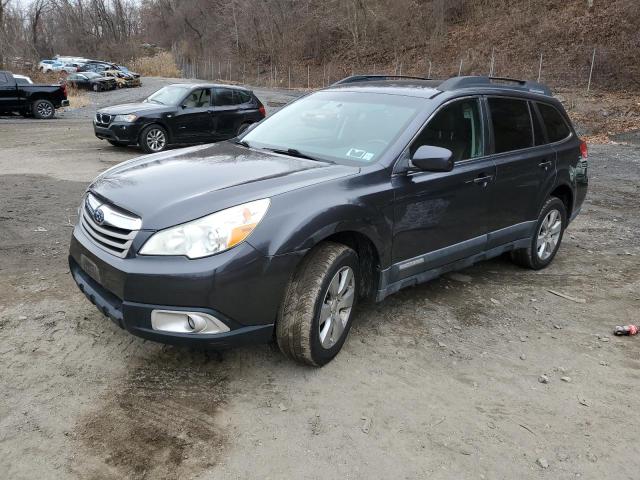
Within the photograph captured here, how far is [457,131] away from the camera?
4.30 meters

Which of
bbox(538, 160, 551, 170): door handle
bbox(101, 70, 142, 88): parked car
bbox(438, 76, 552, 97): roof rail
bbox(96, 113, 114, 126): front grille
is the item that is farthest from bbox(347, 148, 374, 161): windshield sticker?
bbox(101, 70, 142, 88): parked car

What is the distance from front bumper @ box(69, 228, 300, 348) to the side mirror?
1.16 metres

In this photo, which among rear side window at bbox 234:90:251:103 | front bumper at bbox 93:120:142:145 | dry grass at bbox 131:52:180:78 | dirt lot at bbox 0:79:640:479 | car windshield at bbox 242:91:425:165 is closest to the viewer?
dirt lot at bbox 0:79:640:479

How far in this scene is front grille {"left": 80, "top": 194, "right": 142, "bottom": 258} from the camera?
121 inches

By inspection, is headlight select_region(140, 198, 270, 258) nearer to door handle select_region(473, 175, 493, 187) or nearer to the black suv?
the black suv

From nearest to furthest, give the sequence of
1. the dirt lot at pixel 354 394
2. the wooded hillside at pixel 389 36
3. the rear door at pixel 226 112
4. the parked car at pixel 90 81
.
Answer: the dirt lot at pixel 354 394
the rear door at pixel 226 112
the wooded hillside at pixel 389 36
the parked car at pixel 90 81

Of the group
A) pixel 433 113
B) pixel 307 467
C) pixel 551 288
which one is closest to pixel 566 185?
pixel 551 288

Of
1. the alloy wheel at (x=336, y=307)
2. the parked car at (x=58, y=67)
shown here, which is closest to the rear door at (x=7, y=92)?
the alloy wheel at (x=336, y=307)

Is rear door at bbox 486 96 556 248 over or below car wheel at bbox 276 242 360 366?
over

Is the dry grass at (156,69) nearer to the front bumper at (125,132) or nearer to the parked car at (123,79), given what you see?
the parked car at (123,79)

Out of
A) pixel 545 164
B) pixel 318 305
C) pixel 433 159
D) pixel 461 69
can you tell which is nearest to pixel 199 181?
pixel 318 305

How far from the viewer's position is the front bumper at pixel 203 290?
2.90 meters

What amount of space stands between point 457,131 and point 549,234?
1885 millimetres

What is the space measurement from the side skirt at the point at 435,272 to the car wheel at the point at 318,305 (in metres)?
0.27
